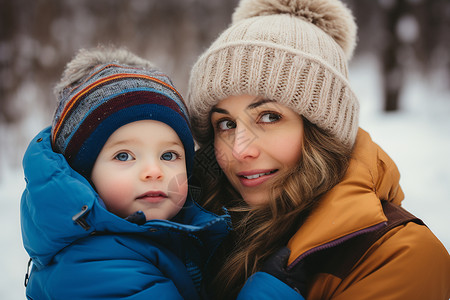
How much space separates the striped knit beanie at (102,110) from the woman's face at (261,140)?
0.26 metres

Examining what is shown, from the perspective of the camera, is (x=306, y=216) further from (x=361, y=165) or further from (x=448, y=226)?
(x=448, y=226)

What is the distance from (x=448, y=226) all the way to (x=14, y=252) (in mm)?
4253

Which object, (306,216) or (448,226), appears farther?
(448,226)

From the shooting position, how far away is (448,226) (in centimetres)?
329

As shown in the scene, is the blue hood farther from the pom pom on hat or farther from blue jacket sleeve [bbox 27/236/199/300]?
the pom pom on hat

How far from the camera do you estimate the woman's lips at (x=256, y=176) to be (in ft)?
5.02

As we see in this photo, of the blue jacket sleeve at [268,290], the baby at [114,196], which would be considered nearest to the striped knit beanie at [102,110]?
the baby at [114,196]

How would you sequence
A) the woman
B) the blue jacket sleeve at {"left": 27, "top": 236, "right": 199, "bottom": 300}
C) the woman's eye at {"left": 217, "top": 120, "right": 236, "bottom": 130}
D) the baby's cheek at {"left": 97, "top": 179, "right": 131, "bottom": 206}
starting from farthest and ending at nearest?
the woman's eye at {"left": 217, "top": 120, "right": 236, "bottom": 130}, the baby's cheek at {"left": 97, "top": 179, "right": 131, "bottom": 206}, the woman, the blue jacket sleeve at {"left": 27, "top": 236, "right": 199, "bottom": 300}

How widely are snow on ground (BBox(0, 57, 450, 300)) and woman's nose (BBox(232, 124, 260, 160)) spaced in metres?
0.93

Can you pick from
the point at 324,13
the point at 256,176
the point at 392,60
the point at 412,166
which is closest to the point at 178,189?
the point at 256,176

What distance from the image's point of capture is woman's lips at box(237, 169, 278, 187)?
60.3 inches

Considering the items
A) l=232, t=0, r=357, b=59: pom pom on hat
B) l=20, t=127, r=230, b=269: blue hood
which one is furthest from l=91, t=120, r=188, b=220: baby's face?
l=232, t=0, r=357, b=59: pom pom on hat

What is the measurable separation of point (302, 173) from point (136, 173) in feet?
2.36

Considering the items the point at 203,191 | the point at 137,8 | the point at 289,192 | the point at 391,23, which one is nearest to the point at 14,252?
the point at 203,191
